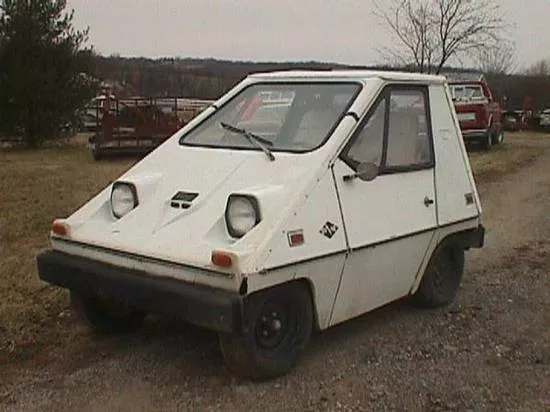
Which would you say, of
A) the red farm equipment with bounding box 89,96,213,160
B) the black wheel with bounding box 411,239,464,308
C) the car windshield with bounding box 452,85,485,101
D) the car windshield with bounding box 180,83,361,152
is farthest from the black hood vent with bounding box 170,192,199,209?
the car windshield with bounding box 452,85,485,101

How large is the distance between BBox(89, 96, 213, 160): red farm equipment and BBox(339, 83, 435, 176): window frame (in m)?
12.2

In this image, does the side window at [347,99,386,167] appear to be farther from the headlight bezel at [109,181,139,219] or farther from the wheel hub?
the headlight bezel at [109,181,139,219]

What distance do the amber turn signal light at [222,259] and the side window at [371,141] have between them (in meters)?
1.17

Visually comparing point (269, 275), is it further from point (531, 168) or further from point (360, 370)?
point (531, 168)

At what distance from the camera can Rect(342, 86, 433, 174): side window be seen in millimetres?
4344

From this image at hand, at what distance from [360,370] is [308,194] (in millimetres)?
1146

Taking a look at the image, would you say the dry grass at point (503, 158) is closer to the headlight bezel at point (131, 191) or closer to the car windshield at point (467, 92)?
the car windshield at point (467, 92)

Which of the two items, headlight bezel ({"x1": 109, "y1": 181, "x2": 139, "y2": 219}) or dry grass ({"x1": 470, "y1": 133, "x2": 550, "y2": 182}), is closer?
headlight bezel ({"x1": 109, "y1": 181, "x2": 139, "y2": 219})

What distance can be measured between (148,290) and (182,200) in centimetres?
62

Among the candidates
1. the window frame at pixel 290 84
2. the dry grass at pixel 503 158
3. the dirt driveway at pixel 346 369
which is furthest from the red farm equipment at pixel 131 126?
the dirt driveway at pixel 346 369

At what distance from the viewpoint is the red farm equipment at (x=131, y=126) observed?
56.9ft

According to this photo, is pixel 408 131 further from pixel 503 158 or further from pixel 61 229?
pixel 503 158

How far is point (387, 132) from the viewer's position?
4.59m

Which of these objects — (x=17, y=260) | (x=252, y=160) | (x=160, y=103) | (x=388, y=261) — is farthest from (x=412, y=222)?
(x=160, y=103)
